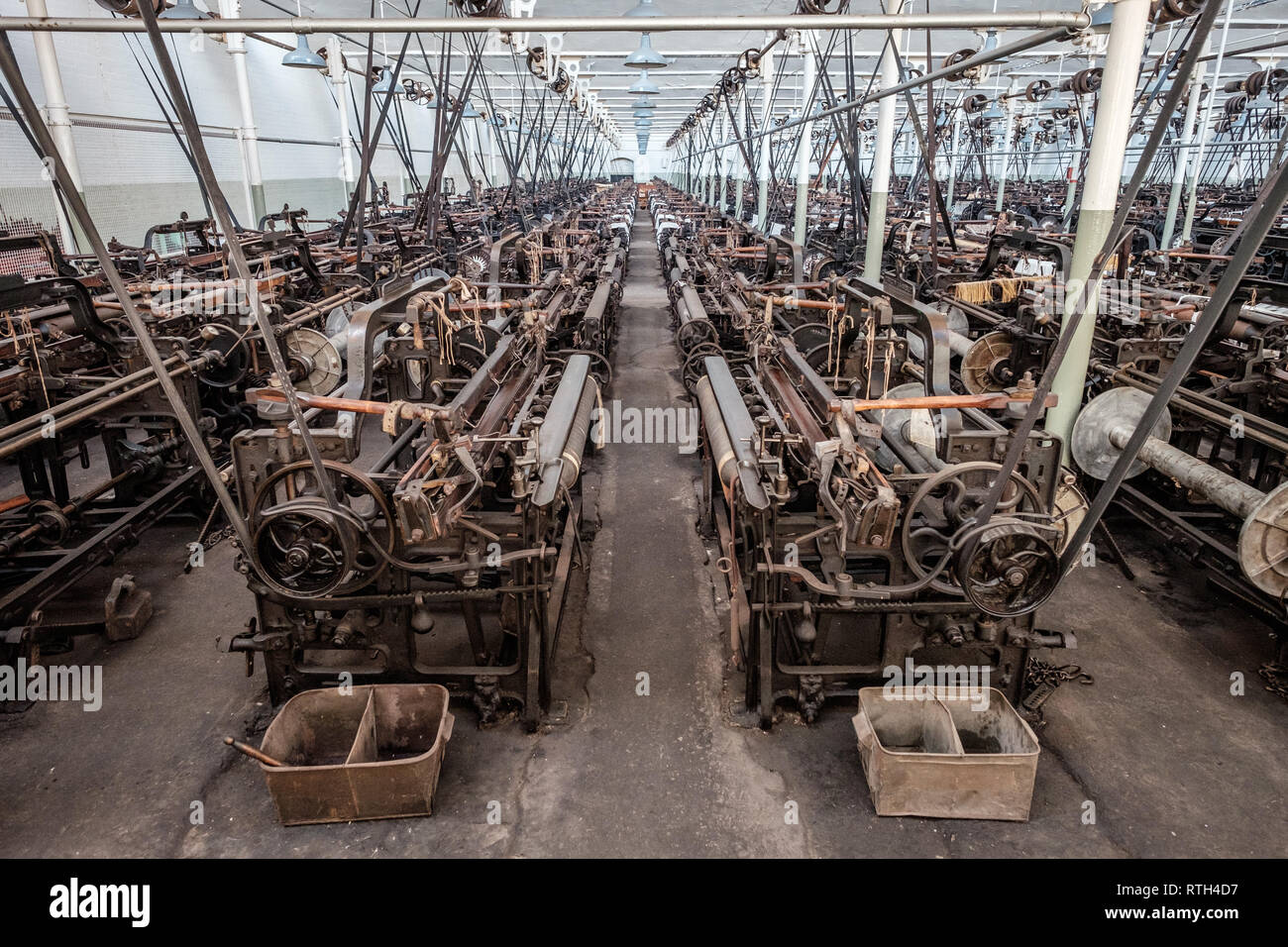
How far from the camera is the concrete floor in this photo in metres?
2.81

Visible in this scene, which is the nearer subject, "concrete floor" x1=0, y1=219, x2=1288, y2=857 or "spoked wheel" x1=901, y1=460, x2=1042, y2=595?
"concrete floor" x1=0, y1=219, x2=1288, y2=857

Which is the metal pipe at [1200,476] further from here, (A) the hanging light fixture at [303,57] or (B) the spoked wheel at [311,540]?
(A) the hanging light fixture at [303,57]

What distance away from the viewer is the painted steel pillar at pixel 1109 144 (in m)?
3.74

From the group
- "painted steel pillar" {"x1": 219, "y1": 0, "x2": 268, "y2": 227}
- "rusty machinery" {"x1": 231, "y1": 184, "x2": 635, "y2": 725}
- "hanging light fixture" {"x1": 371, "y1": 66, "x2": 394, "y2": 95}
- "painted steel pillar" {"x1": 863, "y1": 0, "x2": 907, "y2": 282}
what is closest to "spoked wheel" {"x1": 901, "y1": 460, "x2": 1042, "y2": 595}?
"rusty machinery" {"x1": 231, "y1": 184, "x2": 635, "y2": 725}

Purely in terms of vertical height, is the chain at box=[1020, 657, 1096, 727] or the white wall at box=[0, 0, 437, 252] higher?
the white wall at box=[0, 0, 437, 252]

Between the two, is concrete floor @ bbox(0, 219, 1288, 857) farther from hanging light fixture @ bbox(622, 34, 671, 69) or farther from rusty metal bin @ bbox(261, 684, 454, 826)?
hanging light fixture @ bbox(622, 34, 671, 69)

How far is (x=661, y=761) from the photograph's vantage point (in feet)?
10.5

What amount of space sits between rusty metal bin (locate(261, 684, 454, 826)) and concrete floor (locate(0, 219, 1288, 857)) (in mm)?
97

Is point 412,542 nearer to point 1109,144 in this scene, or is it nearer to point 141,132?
point 1109,144

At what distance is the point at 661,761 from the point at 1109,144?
366cm

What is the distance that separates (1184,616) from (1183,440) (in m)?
1.40

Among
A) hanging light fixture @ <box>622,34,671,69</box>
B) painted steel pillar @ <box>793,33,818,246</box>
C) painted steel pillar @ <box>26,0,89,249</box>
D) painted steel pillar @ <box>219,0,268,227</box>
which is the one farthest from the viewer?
painted steel pillar @ <box>219,0,268,227</box>

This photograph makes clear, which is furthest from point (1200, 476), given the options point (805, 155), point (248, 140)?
point (248, 140)
